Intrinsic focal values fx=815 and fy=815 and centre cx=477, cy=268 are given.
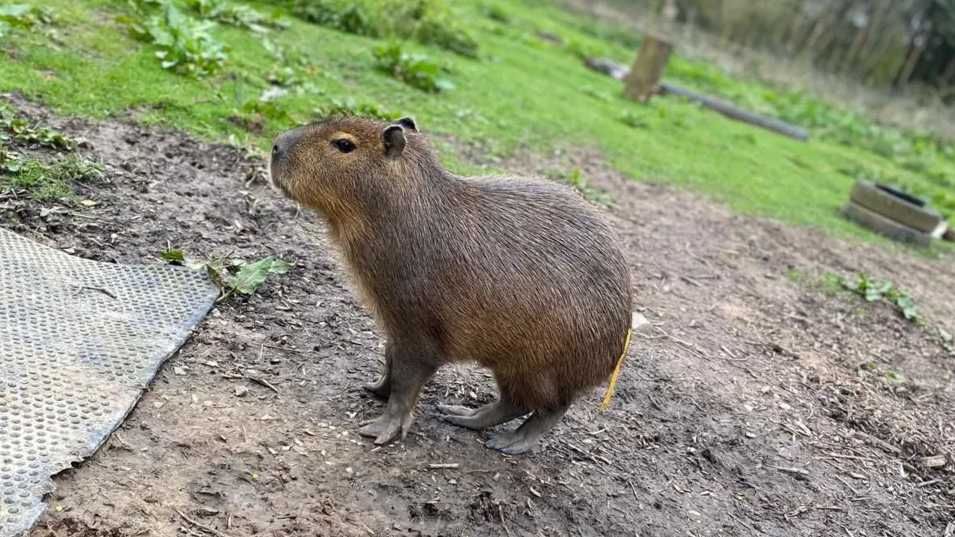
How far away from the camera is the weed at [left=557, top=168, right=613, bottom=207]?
21.6 feet

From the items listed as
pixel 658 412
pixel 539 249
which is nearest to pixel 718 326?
pixel 658 412

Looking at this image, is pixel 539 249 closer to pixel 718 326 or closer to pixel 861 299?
pixel 718 326

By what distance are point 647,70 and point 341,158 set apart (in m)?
9.10

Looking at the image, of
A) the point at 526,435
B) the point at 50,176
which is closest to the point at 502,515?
the point at 526,435

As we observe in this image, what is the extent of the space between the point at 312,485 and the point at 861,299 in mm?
4913

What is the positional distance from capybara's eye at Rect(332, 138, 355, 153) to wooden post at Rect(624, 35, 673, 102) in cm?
902

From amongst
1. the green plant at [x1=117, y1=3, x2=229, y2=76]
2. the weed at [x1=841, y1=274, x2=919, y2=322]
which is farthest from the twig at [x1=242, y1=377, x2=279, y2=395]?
the weed at [x1=841, y1=274, x2=919, y2=322]

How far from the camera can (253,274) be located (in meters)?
3.77

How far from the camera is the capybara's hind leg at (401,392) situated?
10.1 ft

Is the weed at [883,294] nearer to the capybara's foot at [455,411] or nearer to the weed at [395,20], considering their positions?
the capybara's foot at [455,411]

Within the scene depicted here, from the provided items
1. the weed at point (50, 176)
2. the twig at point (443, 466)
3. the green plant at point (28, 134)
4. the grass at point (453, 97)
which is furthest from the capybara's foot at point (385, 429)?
the grass at point (453, 97)

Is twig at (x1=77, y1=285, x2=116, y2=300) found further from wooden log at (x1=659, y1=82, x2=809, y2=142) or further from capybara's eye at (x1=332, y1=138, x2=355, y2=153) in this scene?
wooden log at (x1=659, y1=82, x2=809, y2=142)

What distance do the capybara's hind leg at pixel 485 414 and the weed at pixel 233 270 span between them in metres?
1.06

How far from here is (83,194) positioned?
4098 mm
